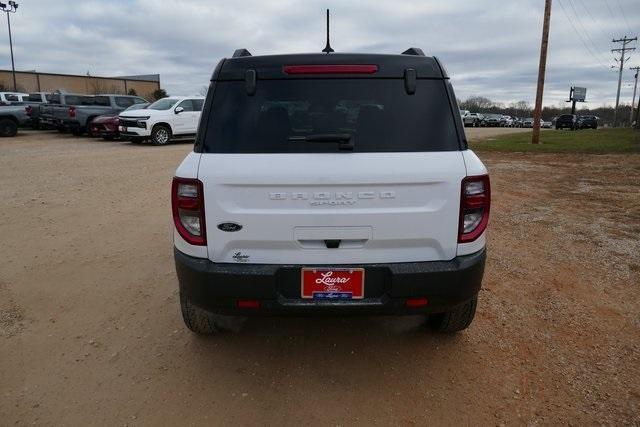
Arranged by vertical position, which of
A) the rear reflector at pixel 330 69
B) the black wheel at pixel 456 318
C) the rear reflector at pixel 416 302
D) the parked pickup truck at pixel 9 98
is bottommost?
the black wheel at pixel 456 318

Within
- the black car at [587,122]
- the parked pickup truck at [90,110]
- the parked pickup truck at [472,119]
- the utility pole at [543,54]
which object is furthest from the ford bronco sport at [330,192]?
the black car at [587,122]

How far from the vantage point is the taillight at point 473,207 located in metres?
2.67

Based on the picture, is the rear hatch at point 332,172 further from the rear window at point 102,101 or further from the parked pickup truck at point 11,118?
the parked pickup truck at point 11,118

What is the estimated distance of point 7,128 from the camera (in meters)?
20.6

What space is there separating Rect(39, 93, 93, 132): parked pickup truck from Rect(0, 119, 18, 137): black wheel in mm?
1319

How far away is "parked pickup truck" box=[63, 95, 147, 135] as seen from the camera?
20.3 m

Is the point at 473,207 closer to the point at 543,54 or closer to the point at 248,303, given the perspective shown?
the point at 248,303

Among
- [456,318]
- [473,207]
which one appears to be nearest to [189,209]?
[473,207]

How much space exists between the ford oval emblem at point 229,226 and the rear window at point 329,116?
0.41 meters

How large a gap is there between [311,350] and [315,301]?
2.54ft

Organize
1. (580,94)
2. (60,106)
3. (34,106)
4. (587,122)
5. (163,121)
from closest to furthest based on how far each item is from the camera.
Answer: (163,121)
(60,106)
(34,106)
(587,122)
(580,94)

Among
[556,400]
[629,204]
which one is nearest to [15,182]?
[556,400]

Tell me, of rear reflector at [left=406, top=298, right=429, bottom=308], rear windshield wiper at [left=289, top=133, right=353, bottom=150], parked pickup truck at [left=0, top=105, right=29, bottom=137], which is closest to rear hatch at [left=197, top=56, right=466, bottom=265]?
rear windshield wiper at [left=289, top=133, right=353, bottom=150]

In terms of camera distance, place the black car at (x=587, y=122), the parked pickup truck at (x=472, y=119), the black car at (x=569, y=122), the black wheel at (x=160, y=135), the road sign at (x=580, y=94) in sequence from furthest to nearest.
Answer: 1. the road sign at (x=580, y=94)
2. the parked pickup truck at (x=472, y=119)
3. the black car at (x=587, y=122)
4. the black car at (x=569, y=122)
5. the black wheel at (x=160, y=135)
